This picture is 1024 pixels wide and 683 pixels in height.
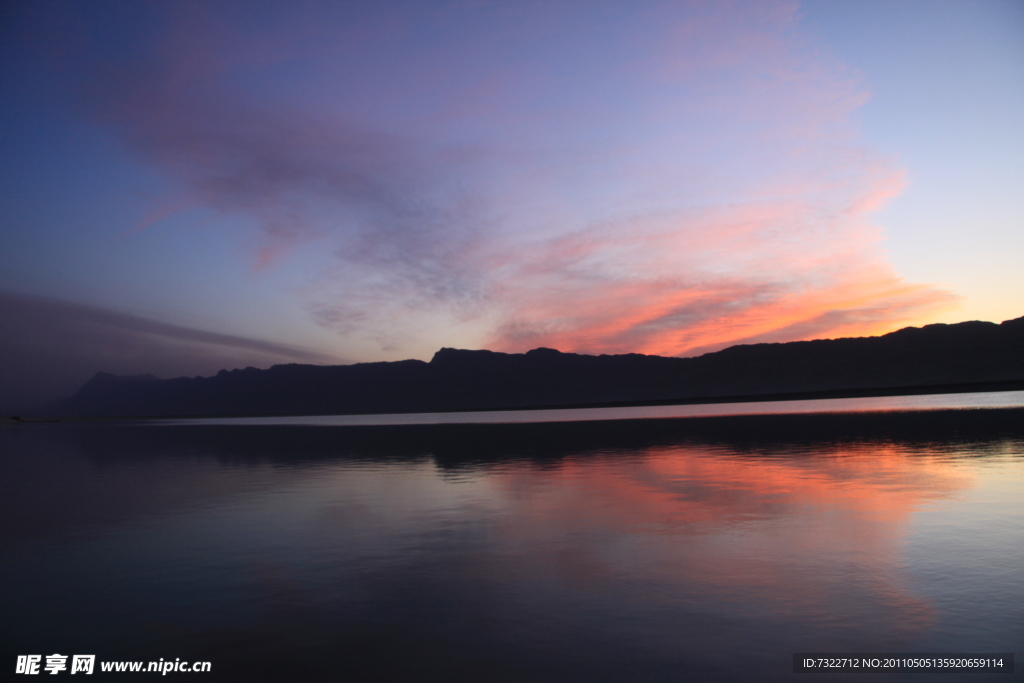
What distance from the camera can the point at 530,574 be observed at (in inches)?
406

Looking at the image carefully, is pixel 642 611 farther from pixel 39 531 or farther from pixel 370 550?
pixel 39 531

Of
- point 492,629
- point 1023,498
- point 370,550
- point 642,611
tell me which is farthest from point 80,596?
point 1023,498

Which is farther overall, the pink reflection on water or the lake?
the pink reflection on water

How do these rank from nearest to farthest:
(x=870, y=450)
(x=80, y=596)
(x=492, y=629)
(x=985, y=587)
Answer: (x=492, y=629)
(x=985, y=587)
(x=80, y=596)
(x=870, y=450)

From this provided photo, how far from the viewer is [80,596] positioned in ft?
32.2

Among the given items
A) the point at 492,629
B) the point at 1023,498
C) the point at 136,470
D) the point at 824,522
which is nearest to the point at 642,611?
the point at 492,629

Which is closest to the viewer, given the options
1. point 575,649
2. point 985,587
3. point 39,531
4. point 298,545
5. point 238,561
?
point 575,649

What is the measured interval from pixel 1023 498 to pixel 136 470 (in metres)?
34.3

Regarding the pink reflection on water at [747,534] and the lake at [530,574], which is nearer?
the lake at [530,574]

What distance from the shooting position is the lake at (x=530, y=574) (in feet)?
23.5

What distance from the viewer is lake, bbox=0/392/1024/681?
7.16 metres

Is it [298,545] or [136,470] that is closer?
[298,545]

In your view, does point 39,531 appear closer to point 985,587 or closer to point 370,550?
point 370,550

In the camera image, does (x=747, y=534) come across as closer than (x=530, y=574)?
No
